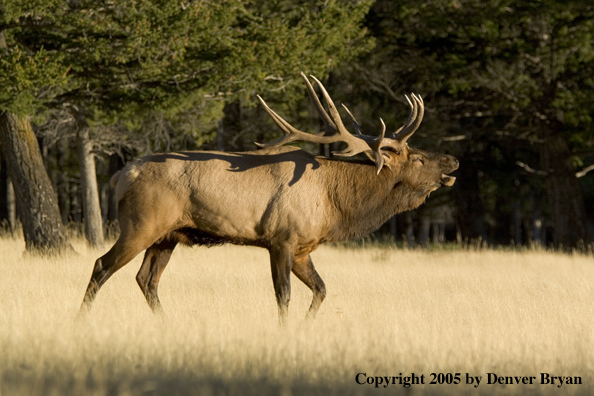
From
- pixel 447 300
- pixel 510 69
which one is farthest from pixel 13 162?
pixel 510 69

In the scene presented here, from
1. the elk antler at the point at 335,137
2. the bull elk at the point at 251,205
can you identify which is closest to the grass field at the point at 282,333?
the bull elk at the point at 251,205

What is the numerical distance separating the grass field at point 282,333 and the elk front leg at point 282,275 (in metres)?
0.20

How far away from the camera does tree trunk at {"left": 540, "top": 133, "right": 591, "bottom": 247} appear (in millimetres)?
17594

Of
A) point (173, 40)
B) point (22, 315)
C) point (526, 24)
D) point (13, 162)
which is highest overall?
point (526, 24)

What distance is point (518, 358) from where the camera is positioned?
17.8 feet

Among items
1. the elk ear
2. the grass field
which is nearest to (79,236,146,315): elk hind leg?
the grass field

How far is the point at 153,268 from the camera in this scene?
785cm

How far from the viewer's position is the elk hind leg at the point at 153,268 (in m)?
7.75

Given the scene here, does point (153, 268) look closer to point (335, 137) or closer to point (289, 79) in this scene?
point (335, 137)

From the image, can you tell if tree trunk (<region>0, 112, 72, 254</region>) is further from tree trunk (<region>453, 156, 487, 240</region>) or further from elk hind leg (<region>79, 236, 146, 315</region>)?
tree trunk (<region>453, 156, 487, 240</region>)

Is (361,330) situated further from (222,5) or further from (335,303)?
(222,5)

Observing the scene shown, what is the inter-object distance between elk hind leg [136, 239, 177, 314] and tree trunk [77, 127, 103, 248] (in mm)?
7937

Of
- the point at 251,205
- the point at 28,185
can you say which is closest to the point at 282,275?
the point at 251,205

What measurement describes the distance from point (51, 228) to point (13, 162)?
1284mm
